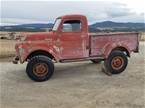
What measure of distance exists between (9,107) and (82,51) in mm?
4109

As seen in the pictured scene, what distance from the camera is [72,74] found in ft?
39.9

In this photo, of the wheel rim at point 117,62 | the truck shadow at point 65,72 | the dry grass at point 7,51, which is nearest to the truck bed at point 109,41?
the wheel rim at point 117,62

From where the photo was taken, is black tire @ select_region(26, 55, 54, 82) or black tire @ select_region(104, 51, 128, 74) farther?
black tire @ select_region(104, 51, 128, 74)

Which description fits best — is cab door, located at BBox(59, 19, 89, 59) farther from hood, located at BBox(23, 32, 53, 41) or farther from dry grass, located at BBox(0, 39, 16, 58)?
dry grass, located at BBox(0, 39, 16, 58)

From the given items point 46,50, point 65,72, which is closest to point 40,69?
point 46,50

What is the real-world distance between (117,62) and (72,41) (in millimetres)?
1709

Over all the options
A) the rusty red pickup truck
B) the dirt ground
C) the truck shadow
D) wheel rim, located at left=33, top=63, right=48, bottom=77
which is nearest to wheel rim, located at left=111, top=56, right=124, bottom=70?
the rusty red pickup truck

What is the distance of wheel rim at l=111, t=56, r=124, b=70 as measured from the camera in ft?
39.9

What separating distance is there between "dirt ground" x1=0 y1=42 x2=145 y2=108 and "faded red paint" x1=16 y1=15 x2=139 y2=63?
66 cm

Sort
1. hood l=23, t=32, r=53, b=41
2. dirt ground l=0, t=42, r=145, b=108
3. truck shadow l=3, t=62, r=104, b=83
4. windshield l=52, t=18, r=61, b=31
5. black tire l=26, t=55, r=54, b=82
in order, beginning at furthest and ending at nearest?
windshield l=52, t=18, r=61, b=31, truck shadow l=3, t=62, r=104, b=83, hood l=23, t=32, r=53, b=41, black tire l=26, t=55, r=54, b=82, dirt ground l=0, t=42, r=145, b=108

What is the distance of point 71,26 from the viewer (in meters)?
12.1

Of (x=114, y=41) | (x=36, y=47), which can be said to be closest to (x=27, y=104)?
(x=36, y=47)

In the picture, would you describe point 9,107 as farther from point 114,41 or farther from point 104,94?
point 114,41

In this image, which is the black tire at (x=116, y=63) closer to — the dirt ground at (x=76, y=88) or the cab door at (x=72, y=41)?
the dirt ground at (x=76, y=88)
